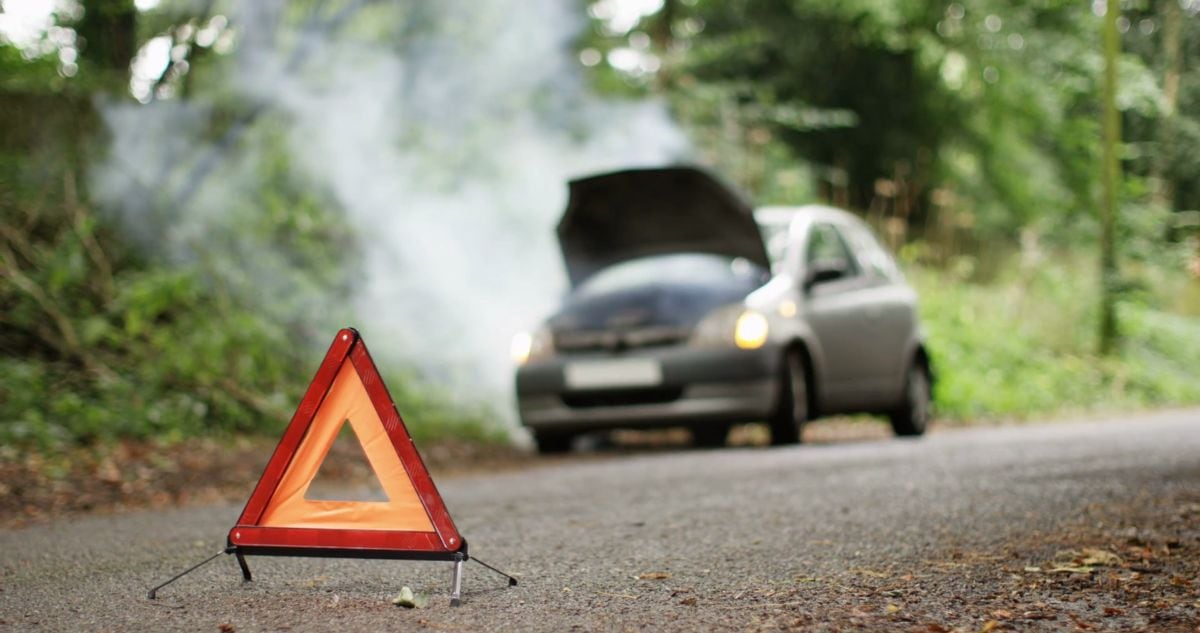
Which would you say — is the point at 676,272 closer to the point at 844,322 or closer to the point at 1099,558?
the point at 844,322

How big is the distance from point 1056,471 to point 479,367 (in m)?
6.99

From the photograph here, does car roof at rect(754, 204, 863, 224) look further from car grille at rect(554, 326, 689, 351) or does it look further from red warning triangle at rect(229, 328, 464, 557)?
red warning triangle at rect(229, 328, 464, 557)

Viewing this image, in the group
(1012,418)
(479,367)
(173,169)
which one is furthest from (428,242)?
(1012,418)

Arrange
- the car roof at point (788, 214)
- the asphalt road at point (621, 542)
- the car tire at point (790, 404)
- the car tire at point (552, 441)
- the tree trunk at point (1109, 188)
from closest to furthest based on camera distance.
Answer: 1. the asphalt road at point (621, 542)
2. the car tire at point (790, 404)
3. the car tire at point (552, 441)
4. the car roof at point (788, 214)
5. the tree trunk at point (1109, 188)

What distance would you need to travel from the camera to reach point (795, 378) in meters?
9.39

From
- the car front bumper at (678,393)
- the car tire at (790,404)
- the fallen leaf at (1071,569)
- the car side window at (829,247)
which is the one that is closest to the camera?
the fallen leaf at (1071,569)

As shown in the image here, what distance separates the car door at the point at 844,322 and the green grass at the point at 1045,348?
13.4 ft

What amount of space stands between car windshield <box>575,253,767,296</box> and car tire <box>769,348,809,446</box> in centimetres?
64

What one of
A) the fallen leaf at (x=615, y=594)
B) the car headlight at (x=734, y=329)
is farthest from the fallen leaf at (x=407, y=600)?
the car headlight at (x=734, y=329)

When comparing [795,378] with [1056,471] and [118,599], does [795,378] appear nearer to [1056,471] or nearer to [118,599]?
[1056,471]

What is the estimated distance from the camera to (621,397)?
9203 millimetres

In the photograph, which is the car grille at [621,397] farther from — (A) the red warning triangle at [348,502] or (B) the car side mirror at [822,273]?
(A) the red warning triangle at [348,502]

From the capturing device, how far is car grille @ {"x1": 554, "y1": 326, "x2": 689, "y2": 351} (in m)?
9.15

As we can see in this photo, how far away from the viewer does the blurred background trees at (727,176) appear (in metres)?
10.4
